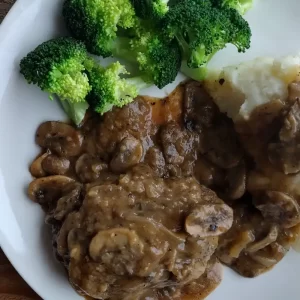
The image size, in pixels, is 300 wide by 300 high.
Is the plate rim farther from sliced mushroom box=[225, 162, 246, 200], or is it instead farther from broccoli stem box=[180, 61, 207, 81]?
sliced mushroom box=[225, 162, 246, 200]

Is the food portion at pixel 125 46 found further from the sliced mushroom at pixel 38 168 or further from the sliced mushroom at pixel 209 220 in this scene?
the sliced mushroom at pixel 209 220

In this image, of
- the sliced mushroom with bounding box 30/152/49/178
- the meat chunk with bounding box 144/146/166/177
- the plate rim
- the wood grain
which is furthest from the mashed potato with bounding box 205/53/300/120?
the wood grain

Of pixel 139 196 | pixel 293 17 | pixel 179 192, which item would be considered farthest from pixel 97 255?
pixel 293 17

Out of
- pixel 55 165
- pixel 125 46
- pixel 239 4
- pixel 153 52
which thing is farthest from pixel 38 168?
pixel 239 4

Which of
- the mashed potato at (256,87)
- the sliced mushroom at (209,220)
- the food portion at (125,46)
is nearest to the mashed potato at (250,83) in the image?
the mashed potato at (256,87)

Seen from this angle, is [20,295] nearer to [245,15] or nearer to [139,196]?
[139,196]

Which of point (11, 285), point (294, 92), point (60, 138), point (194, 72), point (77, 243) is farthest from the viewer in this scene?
point (11, 285)

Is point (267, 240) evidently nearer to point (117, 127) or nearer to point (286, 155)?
point (286, 155)
